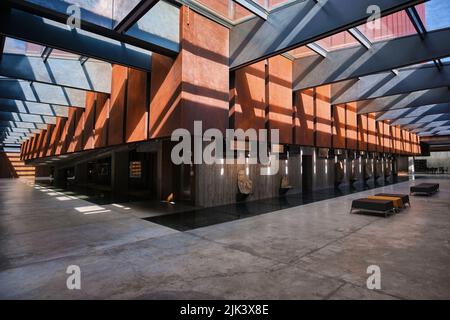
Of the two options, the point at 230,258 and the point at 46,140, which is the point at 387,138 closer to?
the point at 230,258

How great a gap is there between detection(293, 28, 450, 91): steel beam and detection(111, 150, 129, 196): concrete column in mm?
11777

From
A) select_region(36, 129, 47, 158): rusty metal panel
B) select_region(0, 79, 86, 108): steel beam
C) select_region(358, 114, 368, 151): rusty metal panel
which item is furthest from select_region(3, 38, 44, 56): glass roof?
select_region(358, 114, 368, 151): rusty metal panel

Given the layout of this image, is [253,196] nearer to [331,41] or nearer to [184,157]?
[184,157]

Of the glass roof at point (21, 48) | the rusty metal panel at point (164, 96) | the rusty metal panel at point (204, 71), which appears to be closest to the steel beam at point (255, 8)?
the rusty metal panel at point (204, 71)

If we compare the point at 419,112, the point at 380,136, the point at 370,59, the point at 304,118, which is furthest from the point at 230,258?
the point at 380,136

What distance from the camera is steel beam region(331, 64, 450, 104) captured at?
1238 cm

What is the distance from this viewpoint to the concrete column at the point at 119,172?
16.3m

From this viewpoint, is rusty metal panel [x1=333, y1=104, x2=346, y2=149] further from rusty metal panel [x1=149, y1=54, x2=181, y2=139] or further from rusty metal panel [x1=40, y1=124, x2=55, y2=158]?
rusty metal panel [x1=40, y1=124, x2=55, y2=158]

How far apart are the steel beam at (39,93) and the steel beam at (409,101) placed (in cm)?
2216

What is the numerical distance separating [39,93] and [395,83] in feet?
67.3

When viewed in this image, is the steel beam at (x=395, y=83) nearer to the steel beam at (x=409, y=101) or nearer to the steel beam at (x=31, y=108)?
the steel beam at (x=409, y=101)

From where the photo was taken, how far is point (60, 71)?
11.8m

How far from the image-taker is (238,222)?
26.2 ft

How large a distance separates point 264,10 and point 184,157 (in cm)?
685
